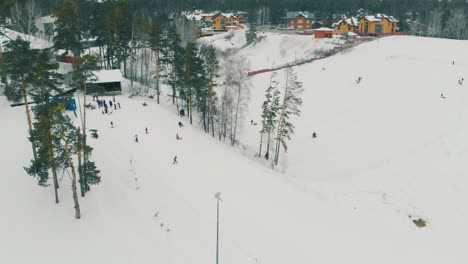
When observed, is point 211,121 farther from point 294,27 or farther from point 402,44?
point 294,27

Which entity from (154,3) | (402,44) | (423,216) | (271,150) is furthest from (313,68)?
(154,3)

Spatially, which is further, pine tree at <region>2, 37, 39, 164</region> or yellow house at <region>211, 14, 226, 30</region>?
yellow house at <region>211, 14, 226, 30</region>

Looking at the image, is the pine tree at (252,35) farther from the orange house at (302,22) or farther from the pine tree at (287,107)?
the pine tree at (287,107)

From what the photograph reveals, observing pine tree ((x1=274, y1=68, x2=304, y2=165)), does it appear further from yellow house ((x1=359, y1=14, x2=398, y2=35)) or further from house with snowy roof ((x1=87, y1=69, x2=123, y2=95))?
yellow house ((x1=359, y1=14, x2=398, y2=35))

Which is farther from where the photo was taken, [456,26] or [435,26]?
[435,26]

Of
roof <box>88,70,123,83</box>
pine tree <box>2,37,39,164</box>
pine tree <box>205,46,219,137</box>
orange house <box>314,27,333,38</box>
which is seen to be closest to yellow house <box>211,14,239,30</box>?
orange house <box>314,27,333,38</box>

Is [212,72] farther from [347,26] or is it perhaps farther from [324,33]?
[347,26]

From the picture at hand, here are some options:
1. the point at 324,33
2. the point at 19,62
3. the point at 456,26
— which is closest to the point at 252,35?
the point at 324,33
